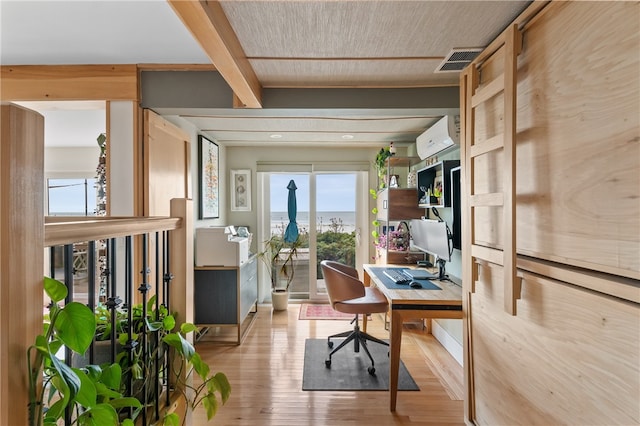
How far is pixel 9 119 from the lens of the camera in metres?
0.71

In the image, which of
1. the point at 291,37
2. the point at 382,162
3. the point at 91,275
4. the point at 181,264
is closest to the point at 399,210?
the point at 382,162

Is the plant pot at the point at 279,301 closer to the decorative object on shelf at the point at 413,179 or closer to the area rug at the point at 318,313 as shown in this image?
the area rug at the point at 318,313

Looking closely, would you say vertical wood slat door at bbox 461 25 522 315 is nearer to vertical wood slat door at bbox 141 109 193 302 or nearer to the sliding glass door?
vertical wood slat door at bbox 141 109 193 302

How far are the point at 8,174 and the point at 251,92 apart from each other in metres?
1.62

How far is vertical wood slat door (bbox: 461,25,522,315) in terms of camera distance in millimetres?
1386

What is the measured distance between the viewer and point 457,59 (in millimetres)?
2008

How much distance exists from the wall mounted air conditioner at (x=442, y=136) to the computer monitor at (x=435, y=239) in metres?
0.72

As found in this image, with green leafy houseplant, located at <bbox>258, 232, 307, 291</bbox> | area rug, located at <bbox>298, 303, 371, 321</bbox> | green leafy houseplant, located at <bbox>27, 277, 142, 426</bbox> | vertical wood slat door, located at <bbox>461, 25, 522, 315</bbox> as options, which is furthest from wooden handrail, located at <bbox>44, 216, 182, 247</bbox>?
green leafy houseplant, located at <bbox>258, 232, 307, 291</bbox>

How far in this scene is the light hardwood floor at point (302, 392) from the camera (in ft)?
6.94

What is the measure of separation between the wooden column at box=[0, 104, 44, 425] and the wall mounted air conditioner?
275 centimetres

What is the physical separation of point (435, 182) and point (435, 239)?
74 centimetres

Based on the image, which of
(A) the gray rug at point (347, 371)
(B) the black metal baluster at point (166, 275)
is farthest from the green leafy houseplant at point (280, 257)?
(B) the black metal baluster at point (166, 275)

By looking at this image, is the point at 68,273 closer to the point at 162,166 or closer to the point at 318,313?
the point at 162,166

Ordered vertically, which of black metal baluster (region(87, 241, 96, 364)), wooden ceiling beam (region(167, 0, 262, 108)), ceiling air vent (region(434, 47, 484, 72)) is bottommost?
black metal baluster (region(87, 241, 96, 364))
